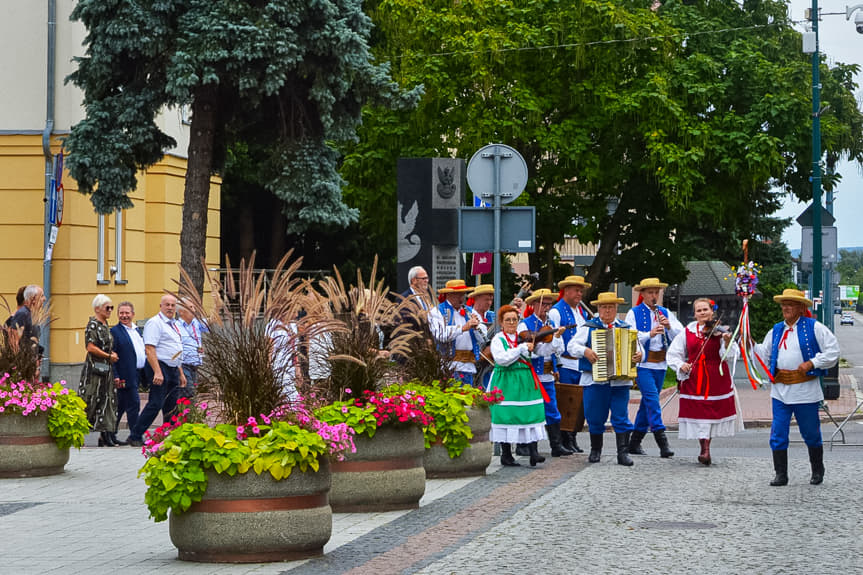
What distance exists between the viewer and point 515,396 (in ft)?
47.1

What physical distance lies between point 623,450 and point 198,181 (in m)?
9.79

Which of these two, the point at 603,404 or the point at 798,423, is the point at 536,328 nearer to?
the point at 603,404

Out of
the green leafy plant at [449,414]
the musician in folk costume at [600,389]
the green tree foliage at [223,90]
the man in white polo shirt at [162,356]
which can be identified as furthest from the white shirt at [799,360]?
the green tree foliage at [223,90]

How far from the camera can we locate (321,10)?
2195cm

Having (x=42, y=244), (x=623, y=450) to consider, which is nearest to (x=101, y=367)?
(x=623, y=450)

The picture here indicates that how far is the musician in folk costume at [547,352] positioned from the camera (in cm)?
1504

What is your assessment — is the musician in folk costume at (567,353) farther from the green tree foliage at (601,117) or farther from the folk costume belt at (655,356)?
the green tree foliage at (601,117)

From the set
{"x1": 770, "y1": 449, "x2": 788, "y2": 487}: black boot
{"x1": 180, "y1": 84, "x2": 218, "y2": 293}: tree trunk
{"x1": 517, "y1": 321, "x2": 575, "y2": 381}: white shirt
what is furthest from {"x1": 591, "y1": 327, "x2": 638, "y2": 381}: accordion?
{"x1": 180, "y1": 84, "x2": 218, "y2": 293}: tree trunk

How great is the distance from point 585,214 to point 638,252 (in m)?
2.29

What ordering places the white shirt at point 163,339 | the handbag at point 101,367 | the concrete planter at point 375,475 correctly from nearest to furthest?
1. the concrete planter at point 375,475
2. the handbag at point 101,367
3. the white shirt at point 163,339

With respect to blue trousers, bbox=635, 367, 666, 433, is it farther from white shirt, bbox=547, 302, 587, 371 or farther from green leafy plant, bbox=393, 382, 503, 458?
green leafy plant, bbox=393, 382, 503, 458

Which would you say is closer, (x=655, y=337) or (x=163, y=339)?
(x=655, y=337)

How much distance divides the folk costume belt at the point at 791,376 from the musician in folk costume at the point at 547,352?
2350 millimetres

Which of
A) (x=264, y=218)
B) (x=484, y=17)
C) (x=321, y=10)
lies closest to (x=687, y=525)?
(x=321, y=10)
